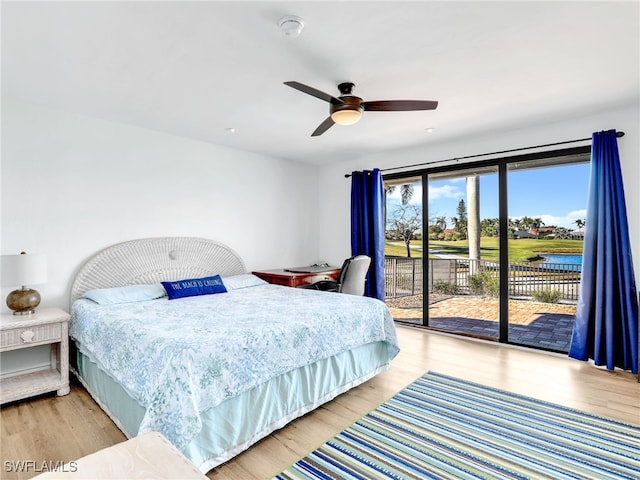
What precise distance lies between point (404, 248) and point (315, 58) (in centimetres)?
348

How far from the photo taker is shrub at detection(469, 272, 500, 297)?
4.72m

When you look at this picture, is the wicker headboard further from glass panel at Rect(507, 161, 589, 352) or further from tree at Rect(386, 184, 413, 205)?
glass panel at Rect(507, 161, 589, 352)

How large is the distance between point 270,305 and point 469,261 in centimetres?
309

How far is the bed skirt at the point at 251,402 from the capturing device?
6.53 ft

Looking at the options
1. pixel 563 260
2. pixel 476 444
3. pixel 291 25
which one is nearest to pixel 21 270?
pixel 291 25

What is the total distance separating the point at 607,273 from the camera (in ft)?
10.9

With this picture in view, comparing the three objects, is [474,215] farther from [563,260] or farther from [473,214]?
[563,260]

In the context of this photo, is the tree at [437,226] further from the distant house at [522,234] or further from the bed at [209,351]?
the bed at [209,351]

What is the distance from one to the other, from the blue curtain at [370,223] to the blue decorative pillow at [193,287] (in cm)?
218

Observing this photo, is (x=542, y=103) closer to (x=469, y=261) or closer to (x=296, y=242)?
(x=469, y=261)

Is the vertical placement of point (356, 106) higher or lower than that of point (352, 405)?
higher

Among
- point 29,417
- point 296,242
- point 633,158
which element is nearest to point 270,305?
point 29,417

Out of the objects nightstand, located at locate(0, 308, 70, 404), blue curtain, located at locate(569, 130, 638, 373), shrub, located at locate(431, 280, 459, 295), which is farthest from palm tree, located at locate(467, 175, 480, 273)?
nightstand, located at locate(0, 308, 70, 404)

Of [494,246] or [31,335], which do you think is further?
[494,246]
